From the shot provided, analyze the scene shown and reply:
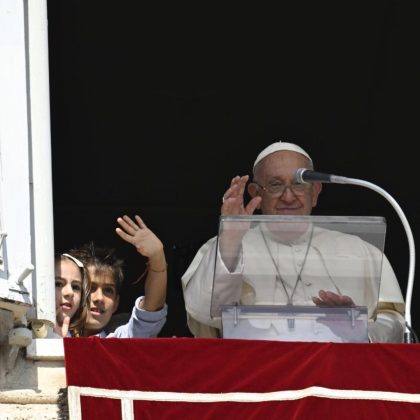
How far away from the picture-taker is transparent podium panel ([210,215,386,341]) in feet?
18.4

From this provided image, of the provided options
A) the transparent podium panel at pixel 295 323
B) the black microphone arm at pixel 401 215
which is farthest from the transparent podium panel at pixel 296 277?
the black microphone arm at pixel 401 215

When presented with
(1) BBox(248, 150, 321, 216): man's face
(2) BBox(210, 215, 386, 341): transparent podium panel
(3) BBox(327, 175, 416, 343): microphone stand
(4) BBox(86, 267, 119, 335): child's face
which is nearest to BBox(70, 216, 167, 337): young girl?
(4) BBox(86, 267, 119, 335): child's face

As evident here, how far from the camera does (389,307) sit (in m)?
6.32

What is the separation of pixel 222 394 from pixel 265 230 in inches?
21.4

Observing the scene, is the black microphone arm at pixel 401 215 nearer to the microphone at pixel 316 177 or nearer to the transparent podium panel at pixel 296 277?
the microphone at pixel 316 177

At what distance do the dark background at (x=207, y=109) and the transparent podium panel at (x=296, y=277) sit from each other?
1809 mm

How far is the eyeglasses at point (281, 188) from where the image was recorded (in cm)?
658

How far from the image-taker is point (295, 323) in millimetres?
5668

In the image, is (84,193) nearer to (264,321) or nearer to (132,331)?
(132,331)

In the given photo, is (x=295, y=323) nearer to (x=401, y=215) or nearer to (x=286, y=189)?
(x=401, y=215)

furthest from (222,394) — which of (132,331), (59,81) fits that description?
(59,81)

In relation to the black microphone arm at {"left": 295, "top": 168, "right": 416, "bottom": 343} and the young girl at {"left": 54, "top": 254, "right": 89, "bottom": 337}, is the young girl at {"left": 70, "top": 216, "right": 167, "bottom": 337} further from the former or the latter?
the black microphone arm at {"left": 295, "top": 168, "right": 416, "bottom": 343}

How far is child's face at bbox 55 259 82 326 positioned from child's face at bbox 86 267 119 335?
0.12m

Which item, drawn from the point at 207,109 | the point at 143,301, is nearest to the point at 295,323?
the point at 143,301
